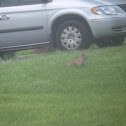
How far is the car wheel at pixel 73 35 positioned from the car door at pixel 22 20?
403mm

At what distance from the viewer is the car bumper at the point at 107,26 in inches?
352

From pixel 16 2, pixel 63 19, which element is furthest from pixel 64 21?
pixel 16 2

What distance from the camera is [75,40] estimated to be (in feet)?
29.5

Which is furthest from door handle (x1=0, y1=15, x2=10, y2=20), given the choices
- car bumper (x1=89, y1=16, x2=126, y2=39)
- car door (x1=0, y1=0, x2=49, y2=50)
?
car bumper (x1=89, y1=16, x2=126, y2=39)

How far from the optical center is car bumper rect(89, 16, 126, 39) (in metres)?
8.93

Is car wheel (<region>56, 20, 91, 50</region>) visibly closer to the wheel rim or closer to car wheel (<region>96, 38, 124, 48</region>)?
the wheel rim

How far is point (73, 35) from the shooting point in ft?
29.5

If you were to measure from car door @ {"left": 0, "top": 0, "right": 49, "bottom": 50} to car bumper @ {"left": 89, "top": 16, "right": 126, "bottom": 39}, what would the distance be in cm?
114

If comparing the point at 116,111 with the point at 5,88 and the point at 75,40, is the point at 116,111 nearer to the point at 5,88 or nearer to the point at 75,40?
the point at 5,88

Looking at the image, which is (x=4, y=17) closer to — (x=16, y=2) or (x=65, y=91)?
(x=16, y=2)

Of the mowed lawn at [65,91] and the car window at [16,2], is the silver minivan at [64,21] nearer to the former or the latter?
the car window at [16,2]

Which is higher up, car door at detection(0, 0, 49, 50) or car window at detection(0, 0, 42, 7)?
car window at detection(0, 0, 42, 7)

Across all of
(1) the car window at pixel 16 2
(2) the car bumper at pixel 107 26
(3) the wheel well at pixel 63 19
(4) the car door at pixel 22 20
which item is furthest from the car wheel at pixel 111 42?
(1) the car window at pixel 16 2

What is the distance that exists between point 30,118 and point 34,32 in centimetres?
463
